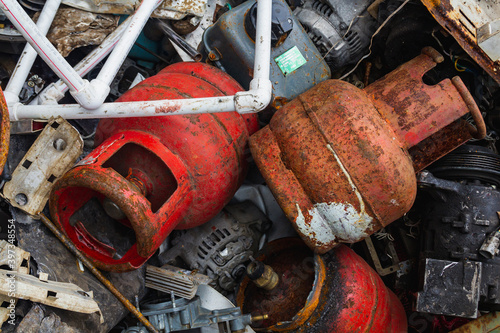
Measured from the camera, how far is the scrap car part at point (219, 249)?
6.72 ft

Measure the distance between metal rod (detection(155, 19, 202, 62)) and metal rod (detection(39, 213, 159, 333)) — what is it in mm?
992

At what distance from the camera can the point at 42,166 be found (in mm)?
1766

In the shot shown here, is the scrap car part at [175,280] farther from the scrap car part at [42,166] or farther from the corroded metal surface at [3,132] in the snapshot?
the corroded metal surface at [3,132]

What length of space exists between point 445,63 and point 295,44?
0.73 meters

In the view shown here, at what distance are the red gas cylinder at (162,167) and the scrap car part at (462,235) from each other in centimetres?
92

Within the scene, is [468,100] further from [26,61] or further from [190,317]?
[26,61]

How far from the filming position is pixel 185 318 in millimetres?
1834

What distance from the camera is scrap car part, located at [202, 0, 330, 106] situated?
2.08m

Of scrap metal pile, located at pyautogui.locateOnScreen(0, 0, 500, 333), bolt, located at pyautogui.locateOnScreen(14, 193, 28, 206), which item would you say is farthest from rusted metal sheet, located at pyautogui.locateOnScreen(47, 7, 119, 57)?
bolt, located at pyautogui.locateOnScreen(14, 193, 28, 206)

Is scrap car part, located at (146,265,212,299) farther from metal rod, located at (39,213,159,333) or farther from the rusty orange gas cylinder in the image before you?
the rusty orange gas cylinder

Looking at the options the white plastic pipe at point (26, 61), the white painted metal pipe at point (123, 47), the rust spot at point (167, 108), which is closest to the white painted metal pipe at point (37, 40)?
the white painted metal pipe at point (123, 47)

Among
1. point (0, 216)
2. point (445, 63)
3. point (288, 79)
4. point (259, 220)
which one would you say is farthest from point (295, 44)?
point (0, 216)

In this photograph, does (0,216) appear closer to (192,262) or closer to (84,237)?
(84,237)

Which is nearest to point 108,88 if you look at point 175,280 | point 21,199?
point 21,199
